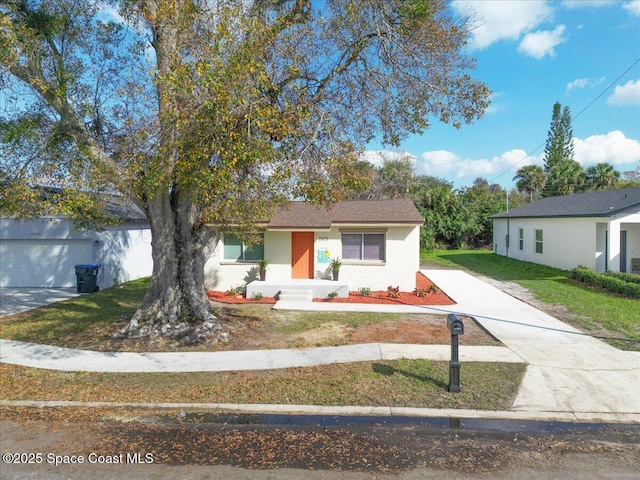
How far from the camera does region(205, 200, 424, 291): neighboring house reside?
15.1 m

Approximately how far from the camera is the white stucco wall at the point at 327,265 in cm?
1517

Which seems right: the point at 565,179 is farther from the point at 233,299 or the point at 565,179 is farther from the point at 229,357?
the point at 229,357

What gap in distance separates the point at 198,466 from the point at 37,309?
449 inches

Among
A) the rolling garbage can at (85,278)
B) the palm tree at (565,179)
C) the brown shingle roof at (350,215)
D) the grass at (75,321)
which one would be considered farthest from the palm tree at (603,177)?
the rolling garbage can at (85,278)

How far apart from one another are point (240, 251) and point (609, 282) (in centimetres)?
1376

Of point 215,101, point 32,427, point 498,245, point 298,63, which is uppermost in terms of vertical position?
point 298,63

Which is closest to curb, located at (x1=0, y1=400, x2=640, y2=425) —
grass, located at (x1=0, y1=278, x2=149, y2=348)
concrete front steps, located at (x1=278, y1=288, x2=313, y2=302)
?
grass, located at (x1=0, y1=278, x2=149, y2=348)

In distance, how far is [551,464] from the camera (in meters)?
4.30

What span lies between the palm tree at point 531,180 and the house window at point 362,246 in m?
35.4

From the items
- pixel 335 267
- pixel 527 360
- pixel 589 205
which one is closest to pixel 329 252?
pixel 335 267

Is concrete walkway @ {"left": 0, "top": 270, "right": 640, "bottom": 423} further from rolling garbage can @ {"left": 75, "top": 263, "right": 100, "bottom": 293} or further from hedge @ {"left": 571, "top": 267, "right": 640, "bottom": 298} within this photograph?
rolling garbage can @ {"left": 75, "top": 263, "right": 100, "bottom": 293}

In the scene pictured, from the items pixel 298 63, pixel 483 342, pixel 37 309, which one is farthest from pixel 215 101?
pixel 37 309

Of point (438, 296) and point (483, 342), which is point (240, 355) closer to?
point (483, 342)

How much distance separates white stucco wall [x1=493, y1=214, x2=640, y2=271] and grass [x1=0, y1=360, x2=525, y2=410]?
1336 cm
